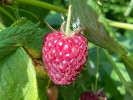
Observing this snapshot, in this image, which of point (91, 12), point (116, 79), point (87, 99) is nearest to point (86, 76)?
point (87, 99)

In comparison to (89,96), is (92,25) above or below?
above

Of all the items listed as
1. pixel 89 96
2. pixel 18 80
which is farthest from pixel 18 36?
pixel 89 96

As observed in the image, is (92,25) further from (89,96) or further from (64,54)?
(89,96)

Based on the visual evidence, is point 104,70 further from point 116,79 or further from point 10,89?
point 10,89

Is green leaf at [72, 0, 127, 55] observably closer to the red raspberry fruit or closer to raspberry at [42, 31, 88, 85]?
raspberry at [42, 31, 88, 85]

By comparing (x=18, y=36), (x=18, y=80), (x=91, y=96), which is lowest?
(x=91, y=96)

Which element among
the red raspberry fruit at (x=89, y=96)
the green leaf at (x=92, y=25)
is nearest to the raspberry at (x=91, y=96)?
the red raspberry fruit at (x=89, y=96)

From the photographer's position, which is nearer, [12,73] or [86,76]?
[12,73]
